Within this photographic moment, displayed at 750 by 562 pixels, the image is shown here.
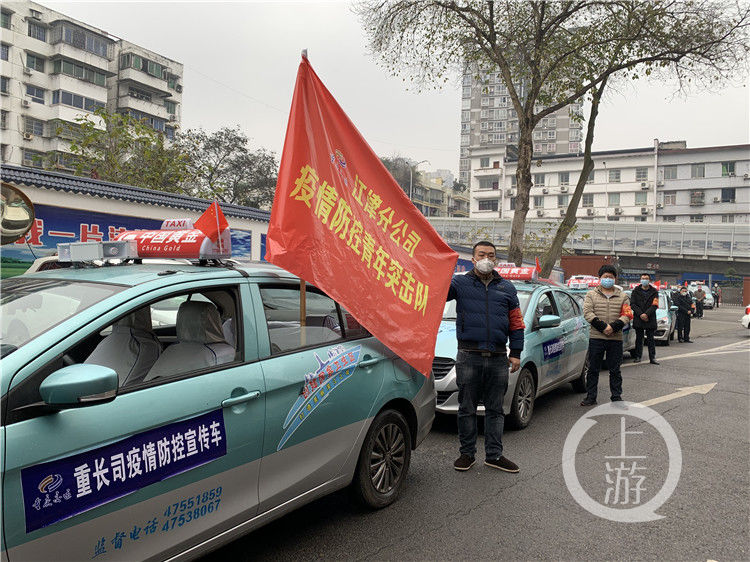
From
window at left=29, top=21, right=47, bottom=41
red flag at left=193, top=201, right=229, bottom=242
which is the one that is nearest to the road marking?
red flag at left=193, top=201, right=229, bottom=242

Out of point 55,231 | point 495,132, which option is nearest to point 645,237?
point 55,231

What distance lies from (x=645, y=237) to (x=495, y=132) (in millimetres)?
60252

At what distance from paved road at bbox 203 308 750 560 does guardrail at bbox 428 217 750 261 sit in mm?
47665

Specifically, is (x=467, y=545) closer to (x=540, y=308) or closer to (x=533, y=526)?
A: (x=533, y=526)

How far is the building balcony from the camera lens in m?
52.6

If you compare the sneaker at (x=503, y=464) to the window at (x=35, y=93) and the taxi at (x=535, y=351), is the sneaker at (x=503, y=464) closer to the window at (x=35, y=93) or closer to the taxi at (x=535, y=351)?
the taxi at (x=535, y=351)

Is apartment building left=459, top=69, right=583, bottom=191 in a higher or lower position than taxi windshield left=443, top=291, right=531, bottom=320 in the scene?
higher

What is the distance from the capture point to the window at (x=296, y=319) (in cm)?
322

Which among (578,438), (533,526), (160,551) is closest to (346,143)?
(160,551)

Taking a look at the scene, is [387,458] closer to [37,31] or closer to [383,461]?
[383,461]

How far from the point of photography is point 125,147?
20.8 meters

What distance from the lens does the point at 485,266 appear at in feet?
15.5

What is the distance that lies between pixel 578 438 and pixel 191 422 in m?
4.50

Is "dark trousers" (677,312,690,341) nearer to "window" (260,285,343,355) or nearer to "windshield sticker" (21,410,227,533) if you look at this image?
"window" (260,285,343,355)
